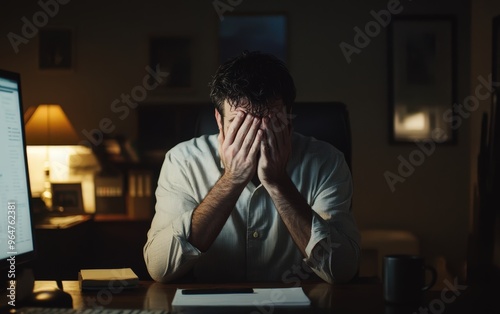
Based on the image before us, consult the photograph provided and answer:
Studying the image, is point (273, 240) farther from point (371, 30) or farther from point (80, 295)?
point (371, 30)

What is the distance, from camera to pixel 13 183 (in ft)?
3.81

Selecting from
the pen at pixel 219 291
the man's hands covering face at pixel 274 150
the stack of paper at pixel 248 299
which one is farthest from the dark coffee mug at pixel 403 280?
the man's hands covering face at pixel 274 150

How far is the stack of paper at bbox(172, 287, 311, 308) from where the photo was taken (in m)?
1.15

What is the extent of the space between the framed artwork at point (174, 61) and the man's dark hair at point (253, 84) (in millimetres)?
2329

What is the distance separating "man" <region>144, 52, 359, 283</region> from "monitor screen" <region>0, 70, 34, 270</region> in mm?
373

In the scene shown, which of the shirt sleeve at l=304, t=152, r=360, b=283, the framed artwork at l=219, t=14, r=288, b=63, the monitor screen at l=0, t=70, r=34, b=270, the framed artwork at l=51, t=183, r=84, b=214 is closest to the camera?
the monitor screen at l=0, t=70, r=34, b=270

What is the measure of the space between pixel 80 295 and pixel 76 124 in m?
2.92

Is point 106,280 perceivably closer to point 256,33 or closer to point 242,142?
point 242,142

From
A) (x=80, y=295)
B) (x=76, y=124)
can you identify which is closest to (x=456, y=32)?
(x=76, y=124)

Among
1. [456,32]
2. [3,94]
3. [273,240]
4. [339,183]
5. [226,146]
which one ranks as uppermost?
[456,32]

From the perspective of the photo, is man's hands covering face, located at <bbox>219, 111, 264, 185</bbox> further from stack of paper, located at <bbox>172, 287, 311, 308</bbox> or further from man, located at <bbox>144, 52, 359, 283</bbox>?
stack of paper, located at <bbox>172, 287, 311, 308</bbox>

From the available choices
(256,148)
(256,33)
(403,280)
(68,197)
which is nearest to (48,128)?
(68,197)

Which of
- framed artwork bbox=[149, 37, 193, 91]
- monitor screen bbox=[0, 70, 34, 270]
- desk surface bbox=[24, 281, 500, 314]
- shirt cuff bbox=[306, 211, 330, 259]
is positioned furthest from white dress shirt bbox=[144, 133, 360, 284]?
framed artwork bbox=[149, 37, 193, 91]

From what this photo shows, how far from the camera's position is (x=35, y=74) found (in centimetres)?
408
